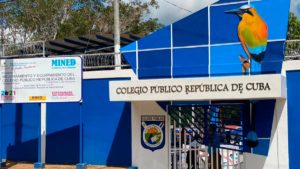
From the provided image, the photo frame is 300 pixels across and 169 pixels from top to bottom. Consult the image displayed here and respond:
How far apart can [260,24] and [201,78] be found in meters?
1.96

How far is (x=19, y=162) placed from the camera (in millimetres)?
14969

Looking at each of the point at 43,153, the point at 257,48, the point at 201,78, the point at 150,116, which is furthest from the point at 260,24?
the point at 43,153

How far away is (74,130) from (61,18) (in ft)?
65.5

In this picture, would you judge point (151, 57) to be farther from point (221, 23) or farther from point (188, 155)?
point (188, 155)

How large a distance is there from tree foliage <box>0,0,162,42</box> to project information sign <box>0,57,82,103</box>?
60.1 feet

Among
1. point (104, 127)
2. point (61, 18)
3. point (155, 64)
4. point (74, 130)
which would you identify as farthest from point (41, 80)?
point (61, 18)

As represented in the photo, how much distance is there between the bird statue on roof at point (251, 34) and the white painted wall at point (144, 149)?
2864 mm

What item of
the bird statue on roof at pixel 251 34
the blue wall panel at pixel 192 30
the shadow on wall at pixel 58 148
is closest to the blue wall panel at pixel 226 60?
the bird statue on roof at pixel 251 34

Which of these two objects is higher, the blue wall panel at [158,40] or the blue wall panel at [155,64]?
the blue wall panel at [158,40]

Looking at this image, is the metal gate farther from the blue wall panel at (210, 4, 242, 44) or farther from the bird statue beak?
the bird statue beak

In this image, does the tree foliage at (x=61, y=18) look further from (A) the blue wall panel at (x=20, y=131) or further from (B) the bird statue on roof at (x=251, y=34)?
(B) the bird statue on roof at (x=251, y=34)

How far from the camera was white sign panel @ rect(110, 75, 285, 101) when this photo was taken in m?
10.3

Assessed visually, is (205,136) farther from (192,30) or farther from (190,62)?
(192,30)

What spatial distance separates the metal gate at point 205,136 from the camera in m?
11.8
